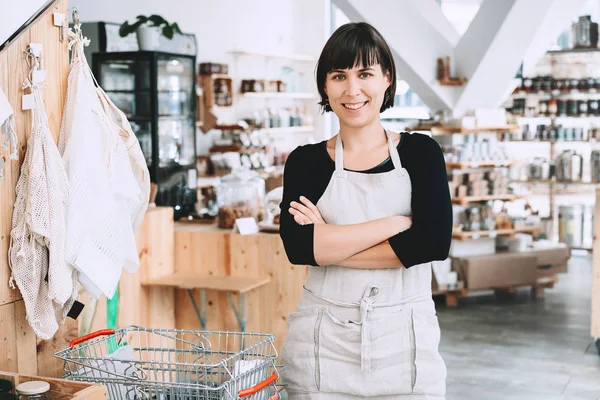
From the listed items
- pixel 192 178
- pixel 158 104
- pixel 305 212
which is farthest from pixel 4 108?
pixel 192 178

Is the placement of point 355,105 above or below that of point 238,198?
above

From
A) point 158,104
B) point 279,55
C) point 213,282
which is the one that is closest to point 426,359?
point 213,282

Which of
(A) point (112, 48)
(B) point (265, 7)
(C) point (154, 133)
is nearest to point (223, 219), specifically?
(C) point (154, 133)

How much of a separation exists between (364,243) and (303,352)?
0.33 metres

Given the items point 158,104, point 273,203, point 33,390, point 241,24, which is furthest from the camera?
point 241,24

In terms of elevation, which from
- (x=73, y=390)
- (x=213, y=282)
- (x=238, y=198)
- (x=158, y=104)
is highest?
(x=158, y=104)

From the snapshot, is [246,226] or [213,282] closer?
[213,282]

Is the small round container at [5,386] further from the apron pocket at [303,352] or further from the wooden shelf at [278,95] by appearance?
the wooden shelf at [278,95]

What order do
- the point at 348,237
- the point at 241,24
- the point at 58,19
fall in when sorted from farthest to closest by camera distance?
the point at 241,24 < the point at 58,19 < the point at 348,237

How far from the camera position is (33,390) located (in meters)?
1.92

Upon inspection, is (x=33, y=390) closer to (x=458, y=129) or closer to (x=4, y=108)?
(x=4, y=108)

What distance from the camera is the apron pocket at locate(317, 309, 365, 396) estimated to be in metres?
2.12

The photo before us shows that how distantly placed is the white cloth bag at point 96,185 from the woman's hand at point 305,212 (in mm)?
578

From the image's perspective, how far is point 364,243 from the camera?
2129 mm
